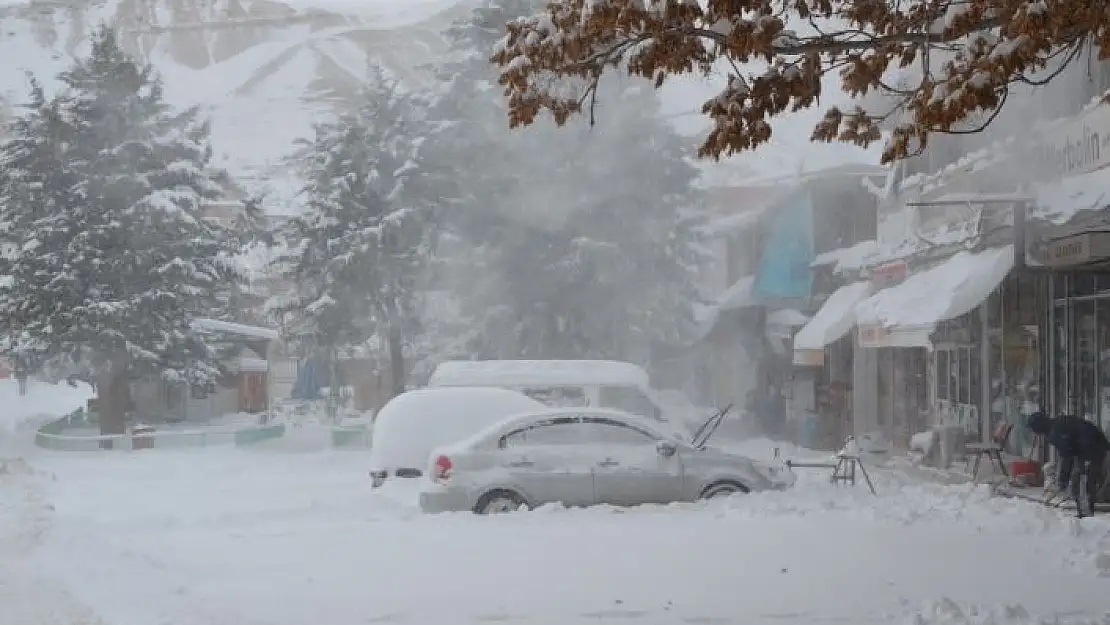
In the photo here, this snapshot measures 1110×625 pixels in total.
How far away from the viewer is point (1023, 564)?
10867mm

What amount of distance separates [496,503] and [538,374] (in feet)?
35.2

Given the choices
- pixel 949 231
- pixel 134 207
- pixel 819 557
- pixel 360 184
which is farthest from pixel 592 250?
pixel 819 557

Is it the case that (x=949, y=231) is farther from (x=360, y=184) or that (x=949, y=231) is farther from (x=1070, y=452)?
(x=360, y=184)

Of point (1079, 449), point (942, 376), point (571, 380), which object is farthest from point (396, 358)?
point (1079, 449)

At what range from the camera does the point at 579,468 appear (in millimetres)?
14695

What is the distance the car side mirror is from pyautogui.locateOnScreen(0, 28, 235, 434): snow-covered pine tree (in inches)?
818

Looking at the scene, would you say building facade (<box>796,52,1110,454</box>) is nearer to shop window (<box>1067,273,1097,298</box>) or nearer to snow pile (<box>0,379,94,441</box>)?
shop window (<box>1067,273,1097,298</box>)

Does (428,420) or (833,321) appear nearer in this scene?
(428,420)

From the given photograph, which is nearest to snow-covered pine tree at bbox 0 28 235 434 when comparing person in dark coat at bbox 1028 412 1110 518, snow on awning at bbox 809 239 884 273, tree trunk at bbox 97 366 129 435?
tree trunk at bbox 97 366 129 435

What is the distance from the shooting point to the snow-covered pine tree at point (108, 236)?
32.5 meters

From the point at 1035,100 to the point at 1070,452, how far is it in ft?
23.5

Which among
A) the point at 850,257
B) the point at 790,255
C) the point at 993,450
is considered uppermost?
the point at 790,255

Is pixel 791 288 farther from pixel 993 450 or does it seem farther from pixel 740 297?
pixel 993 450

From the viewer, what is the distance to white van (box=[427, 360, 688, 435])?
81.1 feet
